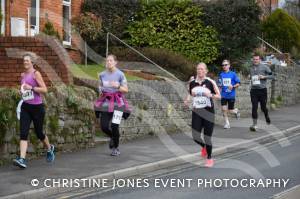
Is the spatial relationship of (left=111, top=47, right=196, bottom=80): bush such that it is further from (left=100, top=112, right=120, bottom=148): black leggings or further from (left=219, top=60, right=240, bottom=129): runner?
(left=100, top=112, right=120, bottom=148): black leggings

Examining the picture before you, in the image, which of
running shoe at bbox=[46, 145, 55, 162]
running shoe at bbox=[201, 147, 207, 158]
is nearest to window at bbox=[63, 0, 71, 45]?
running shoe at bbox=[201, 147, 207, 158]

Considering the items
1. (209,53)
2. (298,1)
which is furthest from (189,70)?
(298,1)

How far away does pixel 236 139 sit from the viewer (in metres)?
15.1

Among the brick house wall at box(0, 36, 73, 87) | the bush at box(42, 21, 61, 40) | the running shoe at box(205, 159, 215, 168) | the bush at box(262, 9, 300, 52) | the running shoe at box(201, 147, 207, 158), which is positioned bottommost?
the running shoe at box(205, 159, 215, 168)

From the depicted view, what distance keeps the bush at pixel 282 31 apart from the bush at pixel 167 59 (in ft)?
40.2

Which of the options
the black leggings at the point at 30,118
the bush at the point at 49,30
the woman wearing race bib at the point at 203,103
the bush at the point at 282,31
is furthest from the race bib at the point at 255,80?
the bush at the point at 282,31

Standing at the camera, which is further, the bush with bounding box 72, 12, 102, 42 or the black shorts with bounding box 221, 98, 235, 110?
the bush with bounding box 72, 12, 102, 42

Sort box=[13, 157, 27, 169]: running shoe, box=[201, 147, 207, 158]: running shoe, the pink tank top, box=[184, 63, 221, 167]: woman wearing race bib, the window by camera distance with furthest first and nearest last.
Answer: the window
box=[201, 147, 207, 158]: running shoe
box=[184, 63, 221, 167]: woman wearing race bib
the pink tank top
box=[13, 157, 27, 169]: running shoe

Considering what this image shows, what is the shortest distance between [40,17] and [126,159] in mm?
8896

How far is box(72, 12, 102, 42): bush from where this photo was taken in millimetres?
20766

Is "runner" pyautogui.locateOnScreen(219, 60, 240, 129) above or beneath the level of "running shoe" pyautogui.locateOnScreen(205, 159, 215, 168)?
above

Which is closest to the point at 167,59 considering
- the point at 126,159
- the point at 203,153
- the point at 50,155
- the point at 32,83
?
the point at 203,153

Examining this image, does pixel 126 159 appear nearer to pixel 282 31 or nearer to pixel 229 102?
pixel 229 102

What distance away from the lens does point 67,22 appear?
2133cm
